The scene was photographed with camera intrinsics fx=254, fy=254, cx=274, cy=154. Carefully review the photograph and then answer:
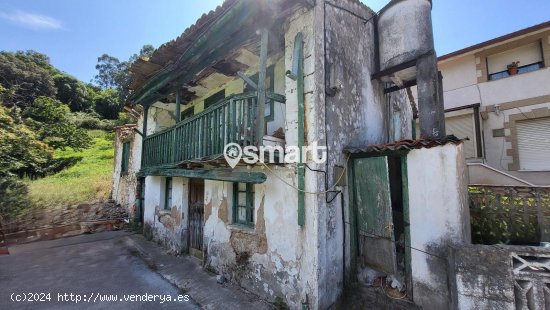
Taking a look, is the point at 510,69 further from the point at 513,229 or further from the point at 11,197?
the point at 11,197

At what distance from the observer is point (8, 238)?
9266 millimetres

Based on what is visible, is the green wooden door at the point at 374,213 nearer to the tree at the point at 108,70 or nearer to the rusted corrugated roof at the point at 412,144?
the rusted corrugated roof at the point at 412,144

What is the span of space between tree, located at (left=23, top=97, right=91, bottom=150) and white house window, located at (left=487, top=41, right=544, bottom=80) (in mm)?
34278

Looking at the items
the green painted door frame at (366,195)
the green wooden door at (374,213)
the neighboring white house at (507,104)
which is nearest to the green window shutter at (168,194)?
the green painted door frame at (366,195)

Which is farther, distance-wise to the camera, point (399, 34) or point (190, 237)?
point (190, 237)

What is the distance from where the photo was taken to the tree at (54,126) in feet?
83.7

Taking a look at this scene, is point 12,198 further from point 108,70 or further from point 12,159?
point 108,70

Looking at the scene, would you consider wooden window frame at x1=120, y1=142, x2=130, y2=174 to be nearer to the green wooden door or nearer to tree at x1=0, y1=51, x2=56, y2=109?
the green wooden door

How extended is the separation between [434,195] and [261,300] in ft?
11.8

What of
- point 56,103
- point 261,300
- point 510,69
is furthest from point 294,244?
point 56,103

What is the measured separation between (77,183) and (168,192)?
1204 centimetres

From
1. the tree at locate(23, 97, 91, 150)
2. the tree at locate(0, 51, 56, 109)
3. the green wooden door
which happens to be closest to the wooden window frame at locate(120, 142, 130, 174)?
the green wooden door

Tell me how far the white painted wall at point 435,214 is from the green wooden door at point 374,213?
0.35 metres

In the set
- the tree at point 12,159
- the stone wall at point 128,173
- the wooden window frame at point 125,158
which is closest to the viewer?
the tree at point 12,159
